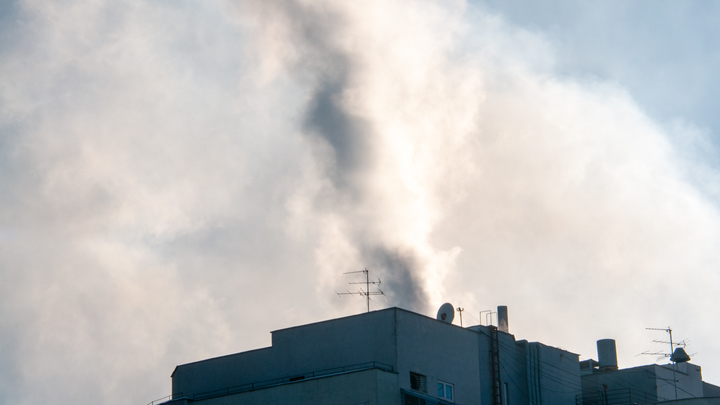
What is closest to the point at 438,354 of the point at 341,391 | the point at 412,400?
the point at 412,400

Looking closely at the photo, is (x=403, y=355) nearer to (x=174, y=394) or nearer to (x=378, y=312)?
(x=378, y=312)

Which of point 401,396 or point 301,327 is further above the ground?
point 301,327

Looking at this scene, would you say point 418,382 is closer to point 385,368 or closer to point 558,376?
point 385,368

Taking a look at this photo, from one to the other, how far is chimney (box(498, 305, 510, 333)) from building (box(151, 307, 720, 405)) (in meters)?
0.07

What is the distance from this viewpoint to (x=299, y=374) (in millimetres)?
49344

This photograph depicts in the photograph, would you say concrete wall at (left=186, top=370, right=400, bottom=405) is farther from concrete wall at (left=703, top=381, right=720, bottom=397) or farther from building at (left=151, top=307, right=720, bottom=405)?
concrete wall at (left=703, top=381, right=720, bottom=397)

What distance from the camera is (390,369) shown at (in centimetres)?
4525

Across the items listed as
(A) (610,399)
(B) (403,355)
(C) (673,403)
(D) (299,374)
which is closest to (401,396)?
(B) (403,355)

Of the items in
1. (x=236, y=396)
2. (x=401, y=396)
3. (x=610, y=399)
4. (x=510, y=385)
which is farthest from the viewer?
(x=610, y=399)

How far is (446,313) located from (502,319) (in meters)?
8.20

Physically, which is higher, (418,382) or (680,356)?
(680,356)

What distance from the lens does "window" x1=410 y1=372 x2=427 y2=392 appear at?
4606cm

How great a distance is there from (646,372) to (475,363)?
18145 mm

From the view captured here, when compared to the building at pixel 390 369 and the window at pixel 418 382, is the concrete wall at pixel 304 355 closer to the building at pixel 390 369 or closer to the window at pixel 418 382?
the building at pixel 390 369
